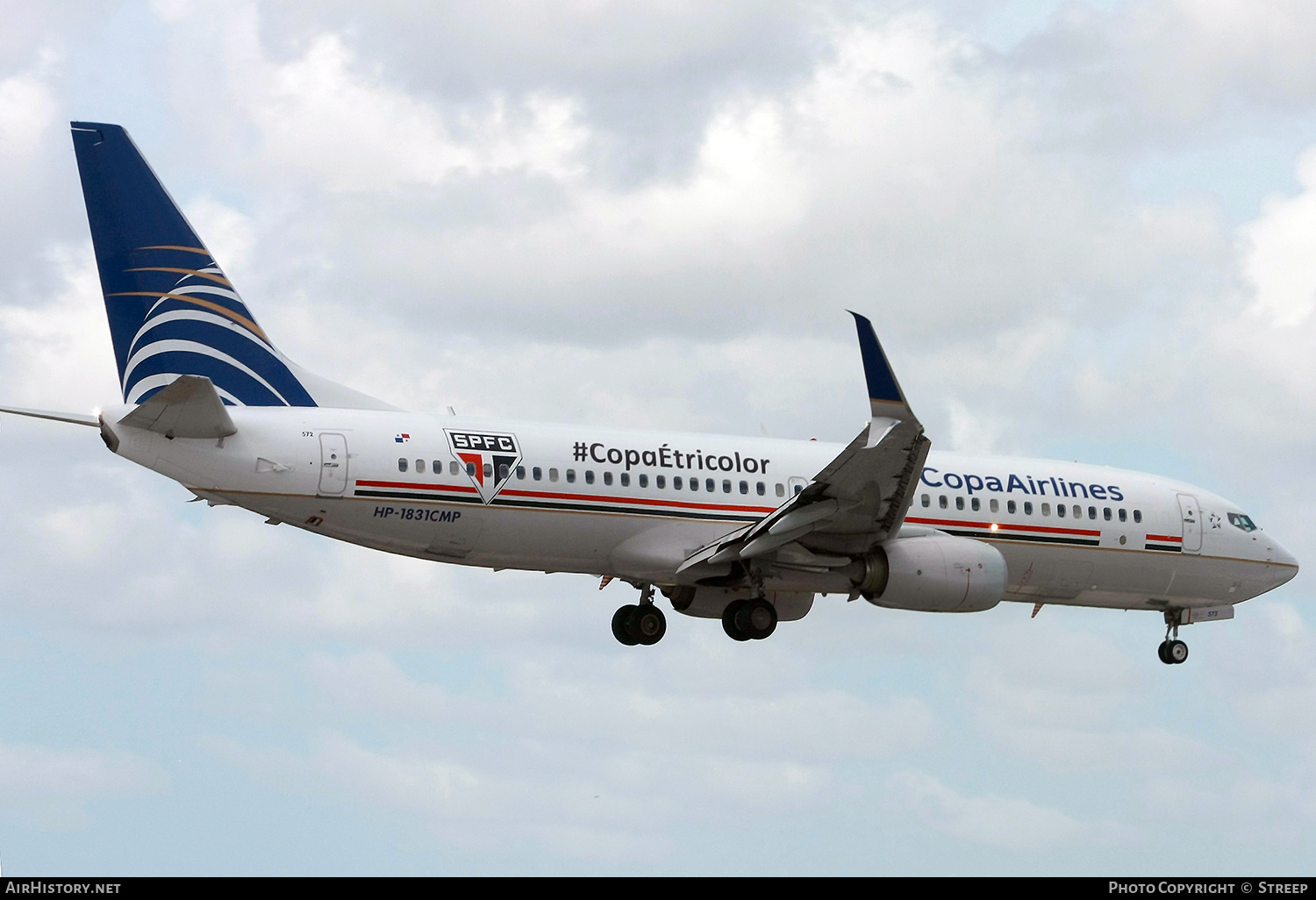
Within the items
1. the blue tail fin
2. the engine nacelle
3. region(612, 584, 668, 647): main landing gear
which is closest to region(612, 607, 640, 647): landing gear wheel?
region(612, 584, 668, 647): main landing gear

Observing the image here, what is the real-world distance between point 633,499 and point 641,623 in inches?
147

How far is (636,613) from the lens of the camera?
3247 centimetres

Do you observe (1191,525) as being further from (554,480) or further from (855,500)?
(554,480)

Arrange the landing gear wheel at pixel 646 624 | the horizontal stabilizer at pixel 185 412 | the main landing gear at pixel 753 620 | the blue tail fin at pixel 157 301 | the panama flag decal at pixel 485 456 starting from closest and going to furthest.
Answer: the horizontal stabilizer at pixel 185 412 → the panama flag decal at pixel 485 456 → the blue tail fin at pixel 157 301 → the main landing gear at pixel 753 620 → the landing gear wheel at pixel 646 624

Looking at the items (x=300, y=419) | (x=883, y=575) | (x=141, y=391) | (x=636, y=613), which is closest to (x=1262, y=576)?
(x=883, y=575)

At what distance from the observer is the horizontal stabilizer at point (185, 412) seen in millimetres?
25891

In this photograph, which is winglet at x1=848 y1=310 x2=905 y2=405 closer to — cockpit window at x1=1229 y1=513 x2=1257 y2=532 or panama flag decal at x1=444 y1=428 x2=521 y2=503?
panama flag decal at x1=444 y1=428 x2=521 y2=503

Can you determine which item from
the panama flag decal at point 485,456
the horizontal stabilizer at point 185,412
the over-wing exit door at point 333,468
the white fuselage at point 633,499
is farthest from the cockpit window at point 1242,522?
the horizontal stabilizer at point 185,412

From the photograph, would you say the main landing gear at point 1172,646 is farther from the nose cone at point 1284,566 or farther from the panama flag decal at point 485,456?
the panama flag decal at point 485,456

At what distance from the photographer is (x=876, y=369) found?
87.6 feet

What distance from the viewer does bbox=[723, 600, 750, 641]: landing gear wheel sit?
3133cm

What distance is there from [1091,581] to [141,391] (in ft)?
60.3

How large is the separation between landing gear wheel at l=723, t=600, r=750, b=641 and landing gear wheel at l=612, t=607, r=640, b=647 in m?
1.87
